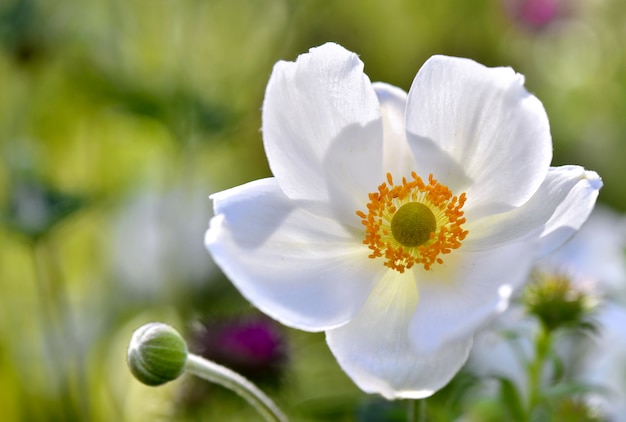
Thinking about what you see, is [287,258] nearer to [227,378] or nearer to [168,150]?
[227,378]

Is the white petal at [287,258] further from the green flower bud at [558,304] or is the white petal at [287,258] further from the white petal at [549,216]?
the green flower bud at [558,304]

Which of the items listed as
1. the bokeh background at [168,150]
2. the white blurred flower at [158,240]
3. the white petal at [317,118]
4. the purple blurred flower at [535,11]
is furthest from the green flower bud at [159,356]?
the purple blurred flower at [535,11]

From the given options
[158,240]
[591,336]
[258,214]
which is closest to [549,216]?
[258,214]

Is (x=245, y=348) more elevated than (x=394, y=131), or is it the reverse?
(x=394, y=131)

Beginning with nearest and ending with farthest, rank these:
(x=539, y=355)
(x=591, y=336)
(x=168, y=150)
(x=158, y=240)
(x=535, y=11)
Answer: (x=539, y=355) → (x=591, y=336) → (x=168, y=150) → (x=158, y=240) → (x=535, y=11)

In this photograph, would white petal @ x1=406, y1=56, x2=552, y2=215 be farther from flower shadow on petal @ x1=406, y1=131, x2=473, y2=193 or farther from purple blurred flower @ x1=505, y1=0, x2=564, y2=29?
purple blurred flower @ x1=505, y1=0, x2=564, y2=29

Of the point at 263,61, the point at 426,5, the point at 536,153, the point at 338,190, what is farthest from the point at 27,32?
the point at 426,5

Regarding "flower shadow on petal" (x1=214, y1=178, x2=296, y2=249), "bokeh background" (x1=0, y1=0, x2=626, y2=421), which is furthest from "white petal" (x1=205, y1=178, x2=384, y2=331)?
"bokeh background" (x1=0, y1=0, x2=626, y2=421)
